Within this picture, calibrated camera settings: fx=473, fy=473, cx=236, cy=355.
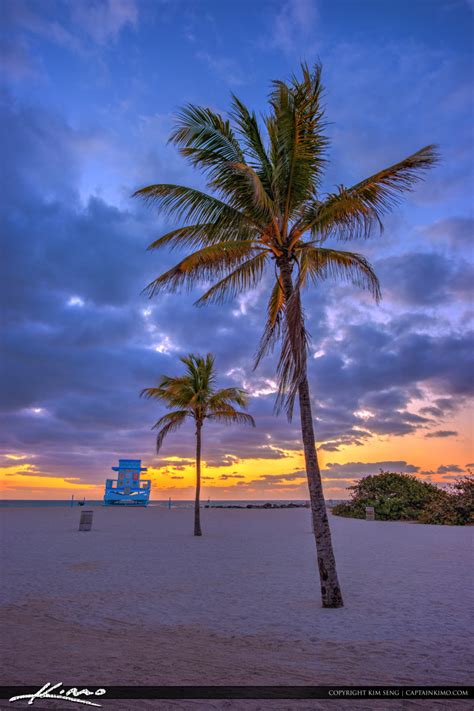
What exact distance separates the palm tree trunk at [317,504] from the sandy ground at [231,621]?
15.9 inches

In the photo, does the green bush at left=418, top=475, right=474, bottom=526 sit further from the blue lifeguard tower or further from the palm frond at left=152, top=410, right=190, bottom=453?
the blue lifeguard tower

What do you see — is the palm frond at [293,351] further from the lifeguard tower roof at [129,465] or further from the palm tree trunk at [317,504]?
the lifeguard tower roof at [129,465]

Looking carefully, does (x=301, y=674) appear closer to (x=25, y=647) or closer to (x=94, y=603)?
(x=25, y=647)

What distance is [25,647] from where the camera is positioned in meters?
6.59

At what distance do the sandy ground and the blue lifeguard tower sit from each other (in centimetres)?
3800

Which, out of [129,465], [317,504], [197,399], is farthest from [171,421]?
[129,465]

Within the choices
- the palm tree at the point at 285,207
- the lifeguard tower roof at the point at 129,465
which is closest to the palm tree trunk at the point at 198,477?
the palm tree at the point at 285,207

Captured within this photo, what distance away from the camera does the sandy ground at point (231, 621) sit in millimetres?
5605

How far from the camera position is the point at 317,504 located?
9.54 m

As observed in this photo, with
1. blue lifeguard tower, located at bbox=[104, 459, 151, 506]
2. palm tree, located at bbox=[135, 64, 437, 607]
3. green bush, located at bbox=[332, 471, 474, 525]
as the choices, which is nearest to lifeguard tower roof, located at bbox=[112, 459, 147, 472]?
blue lifeguard tower, located at bbox=[104, 459, 151, 506]

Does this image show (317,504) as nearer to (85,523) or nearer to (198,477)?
(198,477)

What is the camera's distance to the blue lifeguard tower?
5397 cm
